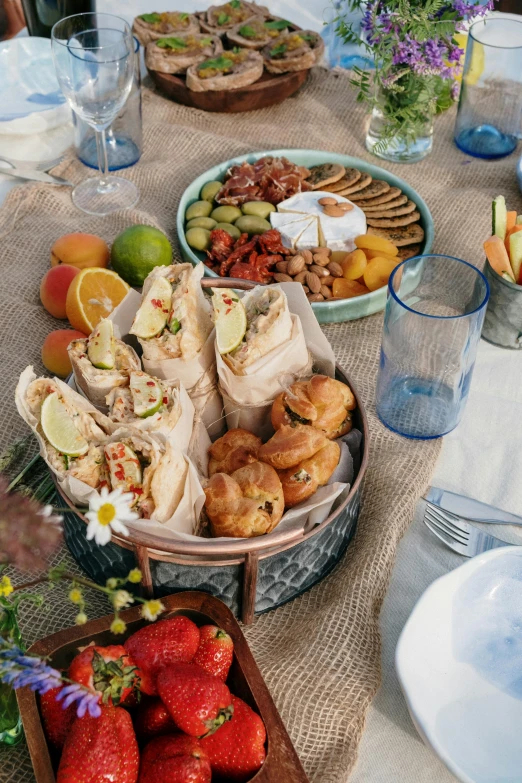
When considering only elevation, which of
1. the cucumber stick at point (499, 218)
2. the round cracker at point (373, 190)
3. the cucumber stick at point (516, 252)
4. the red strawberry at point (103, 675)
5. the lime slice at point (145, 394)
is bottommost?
the round cracker at point (373, 190)

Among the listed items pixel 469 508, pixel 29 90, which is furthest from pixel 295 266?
pixel 29 90

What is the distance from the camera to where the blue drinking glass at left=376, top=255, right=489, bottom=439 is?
1161mm

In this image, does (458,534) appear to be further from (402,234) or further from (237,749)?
(402,234)

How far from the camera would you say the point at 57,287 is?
57.4 inches

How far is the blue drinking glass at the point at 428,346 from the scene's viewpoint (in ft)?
3.81

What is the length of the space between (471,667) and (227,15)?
74.6 inches

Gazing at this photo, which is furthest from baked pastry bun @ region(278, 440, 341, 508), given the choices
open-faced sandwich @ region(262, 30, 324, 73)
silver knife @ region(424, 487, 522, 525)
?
open-faced sandwich @ region(262, 30, 324, 73)

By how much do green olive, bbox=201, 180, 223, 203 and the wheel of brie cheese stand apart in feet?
0.52

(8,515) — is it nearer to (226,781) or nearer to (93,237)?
(226,781)

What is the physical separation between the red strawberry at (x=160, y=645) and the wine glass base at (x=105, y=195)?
3.71 ft

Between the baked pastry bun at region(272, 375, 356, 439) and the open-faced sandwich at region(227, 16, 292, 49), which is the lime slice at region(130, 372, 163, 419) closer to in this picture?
the baked pastry bun at region(272, 375, 356, 439)

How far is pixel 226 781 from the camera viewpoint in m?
0.76

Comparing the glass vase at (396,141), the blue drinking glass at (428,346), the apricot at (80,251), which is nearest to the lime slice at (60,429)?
the blue drinking glass at (428,346)

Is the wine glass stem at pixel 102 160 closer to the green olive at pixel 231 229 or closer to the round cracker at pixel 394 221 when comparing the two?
the green olive at pixel 231 229
